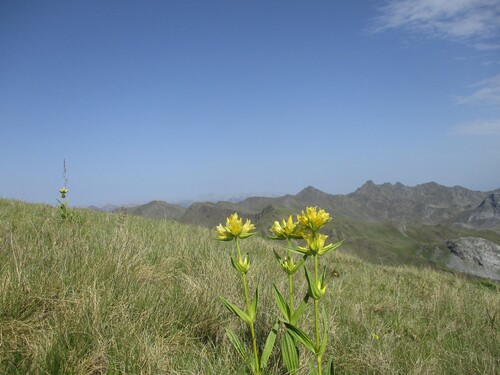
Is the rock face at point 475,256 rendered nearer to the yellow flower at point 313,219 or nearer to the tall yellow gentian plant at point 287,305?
the tall yellow gentian plant at point 287,305

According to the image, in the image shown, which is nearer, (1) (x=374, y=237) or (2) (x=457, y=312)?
(2) (x=457, y=312)

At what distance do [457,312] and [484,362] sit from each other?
1800mm

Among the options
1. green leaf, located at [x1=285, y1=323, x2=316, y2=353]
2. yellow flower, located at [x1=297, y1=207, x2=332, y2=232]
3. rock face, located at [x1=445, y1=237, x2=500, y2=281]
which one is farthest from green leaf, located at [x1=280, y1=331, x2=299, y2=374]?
rock face, located at [x1=445, y1=237, x2=500, y2=281]

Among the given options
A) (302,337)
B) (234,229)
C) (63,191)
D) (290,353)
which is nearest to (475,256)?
(63,191)

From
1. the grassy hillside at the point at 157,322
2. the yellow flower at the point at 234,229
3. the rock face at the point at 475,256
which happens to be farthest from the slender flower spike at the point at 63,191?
the rock face at the point at 475,256

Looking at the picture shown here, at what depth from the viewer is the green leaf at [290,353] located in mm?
2312

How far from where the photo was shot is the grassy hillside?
2420mm

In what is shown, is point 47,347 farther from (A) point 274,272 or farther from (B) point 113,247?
(A) point 274,272

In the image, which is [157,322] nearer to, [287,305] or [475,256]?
[287,305]

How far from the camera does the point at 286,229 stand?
7.84 ft

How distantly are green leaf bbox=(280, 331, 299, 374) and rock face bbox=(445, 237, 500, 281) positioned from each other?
13290 centimetres

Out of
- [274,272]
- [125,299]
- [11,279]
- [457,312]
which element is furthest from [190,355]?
[457,312]

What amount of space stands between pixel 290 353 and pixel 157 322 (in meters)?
1.13

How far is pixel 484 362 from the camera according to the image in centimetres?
295
